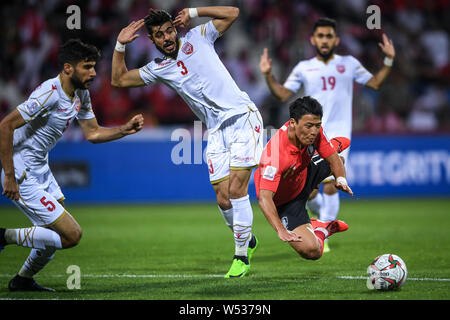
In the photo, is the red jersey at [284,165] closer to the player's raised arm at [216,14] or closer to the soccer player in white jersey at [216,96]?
the soccer player in white jersey at [216,96]

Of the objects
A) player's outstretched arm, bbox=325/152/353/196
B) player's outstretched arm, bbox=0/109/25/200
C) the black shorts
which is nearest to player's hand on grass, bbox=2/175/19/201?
player's outstretched arm, bbox=0/109/25/200

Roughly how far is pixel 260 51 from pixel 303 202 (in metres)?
11.4

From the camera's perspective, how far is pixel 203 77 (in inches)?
278

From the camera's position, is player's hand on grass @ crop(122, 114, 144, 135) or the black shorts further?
the black shorts

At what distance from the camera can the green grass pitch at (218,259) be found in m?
5.90

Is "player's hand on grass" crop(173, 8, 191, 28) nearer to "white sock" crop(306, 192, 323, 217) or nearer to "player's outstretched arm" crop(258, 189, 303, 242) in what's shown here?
"player's outstretched arm" crop(258, 189, 303, 242)

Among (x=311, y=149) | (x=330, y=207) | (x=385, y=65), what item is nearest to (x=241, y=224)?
(x=311, y=149)

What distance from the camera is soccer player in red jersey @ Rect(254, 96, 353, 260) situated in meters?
6.35

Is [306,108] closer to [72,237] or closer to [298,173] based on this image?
[298,173]

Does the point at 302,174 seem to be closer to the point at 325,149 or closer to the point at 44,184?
the point at 325,149

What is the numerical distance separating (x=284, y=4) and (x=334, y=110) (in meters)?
9.68

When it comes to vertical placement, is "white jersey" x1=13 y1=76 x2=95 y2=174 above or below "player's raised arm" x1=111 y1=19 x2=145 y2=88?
below

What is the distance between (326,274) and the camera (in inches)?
269

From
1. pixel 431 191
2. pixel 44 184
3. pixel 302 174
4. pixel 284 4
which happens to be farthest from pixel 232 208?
pixel 284 4
